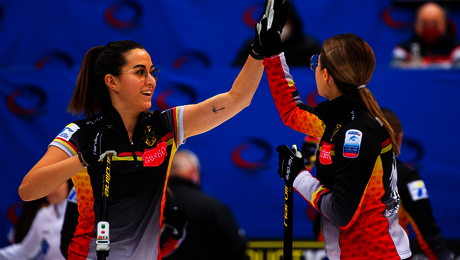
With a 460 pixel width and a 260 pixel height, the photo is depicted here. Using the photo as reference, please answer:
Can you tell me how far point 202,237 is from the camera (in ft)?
12.3

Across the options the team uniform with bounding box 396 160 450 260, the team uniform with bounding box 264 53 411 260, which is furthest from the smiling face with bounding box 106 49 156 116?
the team uniform with bounding box 396 160 450 260

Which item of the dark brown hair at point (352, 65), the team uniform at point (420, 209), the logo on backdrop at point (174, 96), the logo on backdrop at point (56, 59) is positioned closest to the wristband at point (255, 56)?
the dark brown hair at point (352, 65)

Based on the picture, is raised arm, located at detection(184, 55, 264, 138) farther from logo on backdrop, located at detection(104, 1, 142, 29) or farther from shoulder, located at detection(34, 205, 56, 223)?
logo on backdrop, located at detection(104, 1, 142, 29)

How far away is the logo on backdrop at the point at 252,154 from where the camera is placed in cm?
490

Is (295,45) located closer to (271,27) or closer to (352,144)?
(271,27)

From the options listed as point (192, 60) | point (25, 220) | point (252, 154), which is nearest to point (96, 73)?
point (252, 154)

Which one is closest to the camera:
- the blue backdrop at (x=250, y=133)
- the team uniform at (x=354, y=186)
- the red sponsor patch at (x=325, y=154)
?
the team uniform at (x=354, y=186)

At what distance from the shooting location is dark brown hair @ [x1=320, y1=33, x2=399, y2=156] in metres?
2.38

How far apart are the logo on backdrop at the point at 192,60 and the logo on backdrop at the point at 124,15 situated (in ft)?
2.74

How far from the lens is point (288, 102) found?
2658 millimetres

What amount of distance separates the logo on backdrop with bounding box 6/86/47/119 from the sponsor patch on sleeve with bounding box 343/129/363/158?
12.5 feet

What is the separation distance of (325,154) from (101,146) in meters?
1.10

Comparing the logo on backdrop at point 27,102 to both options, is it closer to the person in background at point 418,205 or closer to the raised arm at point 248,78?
the raised arm at point 248,78

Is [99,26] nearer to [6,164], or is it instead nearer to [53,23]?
[53,23]
